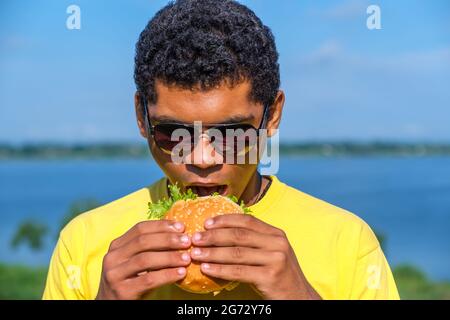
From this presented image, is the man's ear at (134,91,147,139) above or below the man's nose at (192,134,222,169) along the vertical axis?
above

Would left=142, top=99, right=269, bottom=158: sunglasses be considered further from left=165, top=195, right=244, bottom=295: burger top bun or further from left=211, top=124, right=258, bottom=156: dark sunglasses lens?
left=165, top=195, right=244, bottom=295: burger top bun

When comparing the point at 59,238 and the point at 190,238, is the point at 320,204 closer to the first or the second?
the point at 190,238

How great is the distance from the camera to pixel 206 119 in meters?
3.50

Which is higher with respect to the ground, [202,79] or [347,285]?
[202,79]

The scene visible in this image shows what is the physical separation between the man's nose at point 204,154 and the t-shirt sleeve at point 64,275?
0.91 metres

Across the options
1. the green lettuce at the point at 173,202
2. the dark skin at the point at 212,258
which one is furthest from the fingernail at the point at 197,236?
the green lettuce at the point at 173,202

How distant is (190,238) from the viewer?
332 centimetres

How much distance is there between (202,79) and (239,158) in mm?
446

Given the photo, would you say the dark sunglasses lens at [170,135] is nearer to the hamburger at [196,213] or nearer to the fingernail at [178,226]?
the hamburger at [196,213]

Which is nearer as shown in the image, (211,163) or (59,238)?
(211,163)

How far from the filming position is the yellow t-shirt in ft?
12.1

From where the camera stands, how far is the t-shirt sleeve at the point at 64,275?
3.79 meters

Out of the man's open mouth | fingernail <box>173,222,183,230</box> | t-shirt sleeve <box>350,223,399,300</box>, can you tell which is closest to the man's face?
the man's open mouth

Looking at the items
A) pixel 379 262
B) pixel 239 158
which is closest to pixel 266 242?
pixel 239 158
